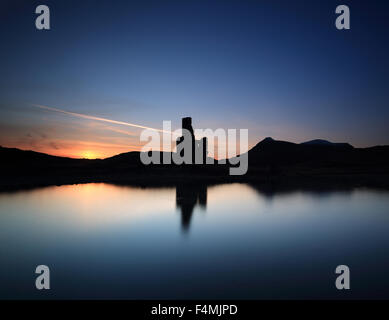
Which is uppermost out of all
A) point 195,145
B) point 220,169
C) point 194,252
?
point 195,145

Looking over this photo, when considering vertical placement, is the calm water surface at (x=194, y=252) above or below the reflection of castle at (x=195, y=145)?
below

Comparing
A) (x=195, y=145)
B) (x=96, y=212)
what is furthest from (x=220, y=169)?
(x=96, y=212)

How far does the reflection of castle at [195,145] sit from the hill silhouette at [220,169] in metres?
2.76

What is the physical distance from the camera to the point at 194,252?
9.09 metres

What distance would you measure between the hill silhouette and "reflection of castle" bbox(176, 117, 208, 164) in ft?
9.04

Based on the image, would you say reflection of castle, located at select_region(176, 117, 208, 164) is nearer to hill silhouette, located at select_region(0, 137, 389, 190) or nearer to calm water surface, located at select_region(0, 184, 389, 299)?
hill silhouette, located at select_region(0, 137, 389, 190)

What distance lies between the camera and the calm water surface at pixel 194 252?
6172 mm

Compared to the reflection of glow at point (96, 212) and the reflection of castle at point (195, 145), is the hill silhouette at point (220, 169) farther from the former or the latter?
the reflection of glow at point (96, 212)

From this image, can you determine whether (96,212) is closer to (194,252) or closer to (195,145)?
(194,252)

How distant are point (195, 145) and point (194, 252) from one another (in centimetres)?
5339

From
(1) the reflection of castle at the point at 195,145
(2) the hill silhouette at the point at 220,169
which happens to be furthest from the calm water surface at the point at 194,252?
(1) the reflection of castle at the point at 195,145

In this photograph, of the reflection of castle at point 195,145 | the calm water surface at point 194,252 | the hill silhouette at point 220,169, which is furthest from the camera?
the reflection of castle at point 195,145

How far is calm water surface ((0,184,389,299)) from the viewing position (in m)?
6.17
